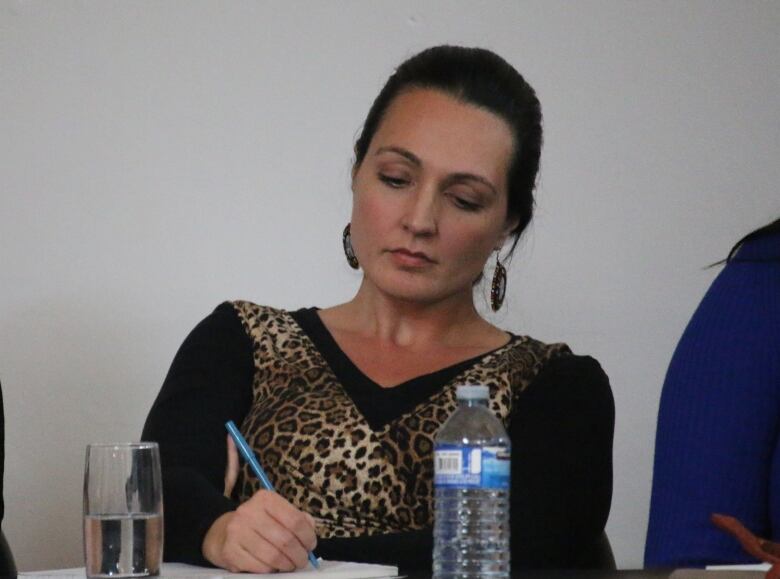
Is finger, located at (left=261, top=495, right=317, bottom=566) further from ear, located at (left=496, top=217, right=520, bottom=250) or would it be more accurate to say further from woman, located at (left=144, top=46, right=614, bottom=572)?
ear, located at (left=496, top=217, right=520, bottom=250)

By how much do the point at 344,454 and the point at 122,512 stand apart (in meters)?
0.72

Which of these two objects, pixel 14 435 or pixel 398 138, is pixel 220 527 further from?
pixel 14 435

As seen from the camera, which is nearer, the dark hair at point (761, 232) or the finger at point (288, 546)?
the finger at point (288, 546)

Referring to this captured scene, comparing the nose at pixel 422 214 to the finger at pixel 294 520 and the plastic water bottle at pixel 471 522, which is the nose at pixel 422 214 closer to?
the plastic water bottle at pixel 471 522

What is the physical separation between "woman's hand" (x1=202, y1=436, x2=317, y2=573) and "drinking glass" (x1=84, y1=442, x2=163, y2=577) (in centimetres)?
24

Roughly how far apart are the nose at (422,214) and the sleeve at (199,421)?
0.32m

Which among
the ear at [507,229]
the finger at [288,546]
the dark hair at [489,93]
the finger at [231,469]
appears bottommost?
the finger at [288,546]

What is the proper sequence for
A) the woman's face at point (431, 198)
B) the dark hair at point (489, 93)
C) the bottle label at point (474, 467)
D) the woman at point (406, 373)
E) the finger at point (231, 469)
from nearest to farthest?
the bottle label at point (474, 467) < the woman at point (406, 373) < the finger at point (231, 469) < the woman's face at point (431, 198) < the dark hair at point (489, 93)

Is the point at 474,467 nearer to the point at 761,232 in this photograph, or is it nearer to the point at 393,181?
the point at 761,232

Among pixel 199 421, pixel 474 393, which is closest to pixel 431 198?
pixel 199 421

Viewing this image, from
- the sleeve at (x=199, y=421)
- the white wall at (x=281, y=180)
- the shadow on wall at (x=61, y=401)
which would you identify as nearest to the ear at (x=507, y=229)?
the sleeve at (x=199, y=421)

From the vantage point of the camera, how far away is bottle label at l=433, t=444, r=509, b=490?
1.16 m

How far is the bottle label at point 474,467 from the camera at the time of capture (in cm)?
116

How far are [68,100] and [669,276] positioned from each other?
1.40m
